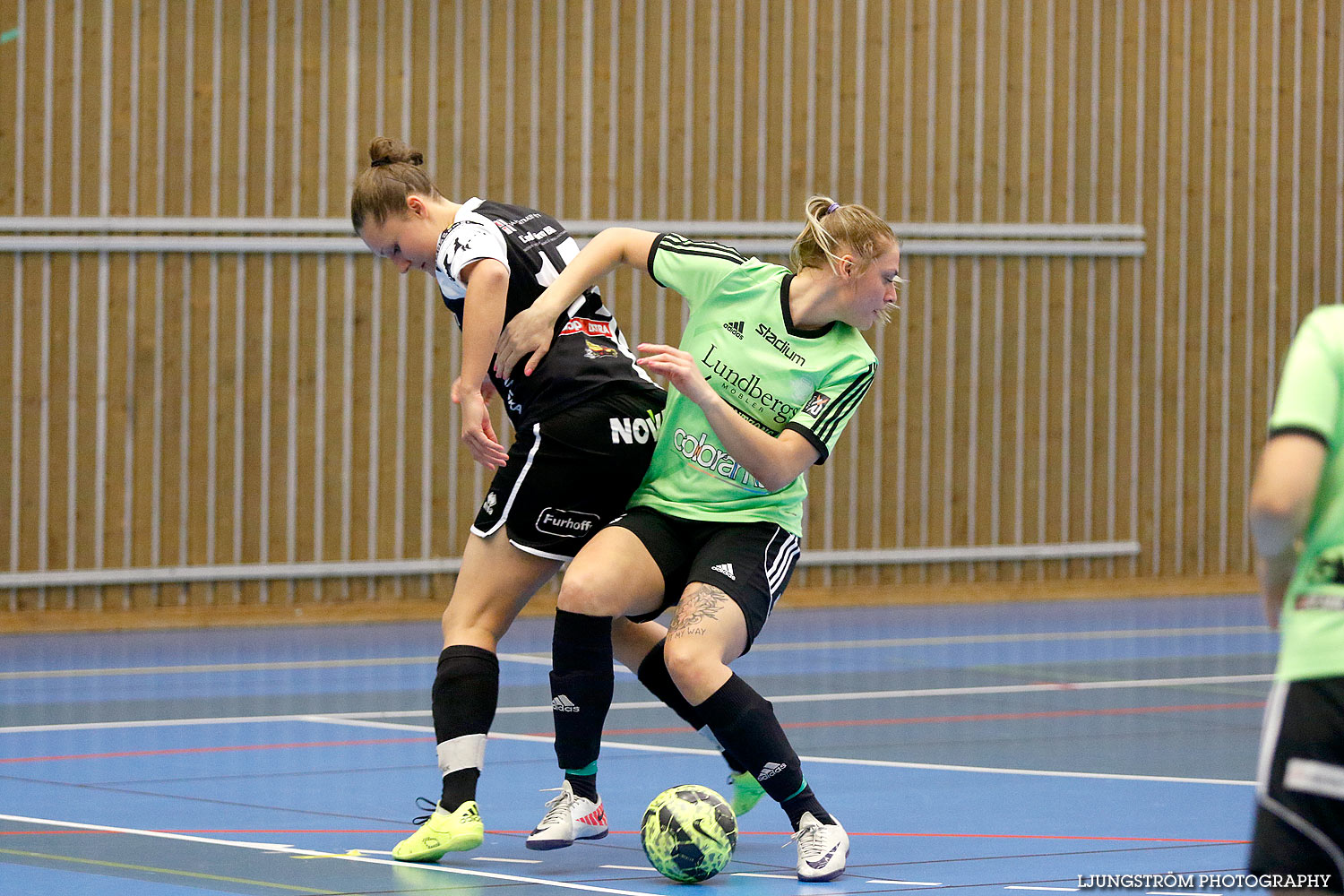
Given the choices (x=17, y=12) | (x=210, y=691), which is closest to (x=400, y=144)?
(x=210, y=691)

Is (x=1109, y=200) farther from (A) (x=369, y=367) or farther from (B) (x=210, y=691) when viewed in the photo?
(B) (x=210, y=691)

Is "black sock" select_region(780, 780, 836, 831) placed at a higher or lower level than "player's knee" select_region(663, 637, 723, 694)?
lower

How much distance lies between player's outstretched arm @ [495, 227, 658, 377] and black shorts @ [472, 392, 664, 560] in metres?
0.18

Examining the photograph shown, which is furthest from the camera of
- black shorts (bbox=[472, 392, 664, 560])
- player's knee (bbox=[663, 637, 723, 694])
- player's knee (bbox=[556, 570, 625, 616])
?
black shorts (bbox=[472, 392, 664, 560])

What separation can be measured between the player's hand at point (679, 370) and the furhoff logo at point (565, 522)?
1.85 feet

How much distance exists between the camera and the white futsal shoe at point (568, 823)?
4531mm

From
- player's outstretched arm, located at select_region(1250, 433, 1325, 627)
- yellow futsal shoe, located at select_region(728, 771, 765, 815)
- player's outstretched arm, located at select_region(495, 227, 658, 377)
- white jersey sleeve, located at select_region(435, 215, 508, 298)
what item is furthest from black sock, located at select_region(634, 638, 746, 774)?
player's outstretched arm, located at select_region(1250, 433, 1325, 627)

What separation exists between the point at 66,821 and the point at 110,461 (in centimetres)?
653

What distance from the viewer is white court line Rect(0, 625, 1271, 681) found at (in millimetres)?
9078

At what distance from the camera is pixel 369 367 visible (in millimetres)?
11875

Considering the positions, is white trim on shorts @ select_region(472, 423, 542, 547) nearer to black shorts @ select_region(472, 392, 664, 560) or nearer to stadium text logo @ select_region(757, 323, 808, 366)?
black shorts @ select_region(472, 392, 664, 560)

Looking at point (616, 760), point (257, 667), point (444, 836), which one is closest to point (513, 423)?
point (444, 836)

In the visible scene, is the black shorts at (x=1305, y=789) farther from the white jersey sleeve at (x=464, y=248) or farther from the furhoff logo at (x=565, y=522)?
the white jersey sleeve at (x=464, y=248)

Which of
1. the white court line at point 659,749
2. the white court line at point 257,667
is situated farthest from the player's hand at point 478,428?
the white court line at point 257,667
